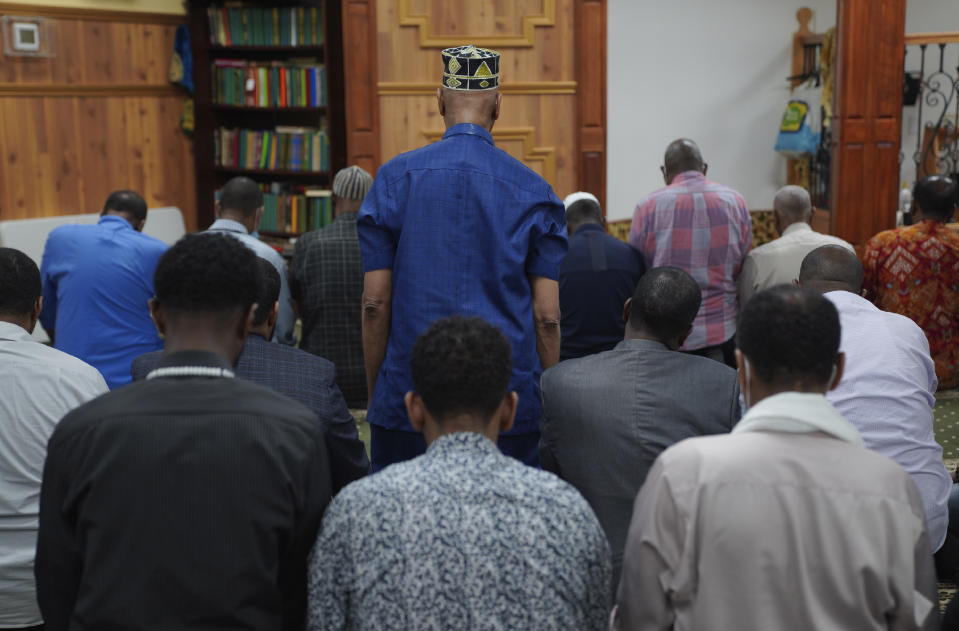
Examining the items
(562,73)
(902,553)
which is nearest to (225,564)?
(902,553)

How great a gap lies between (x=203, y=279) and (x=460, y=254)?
34.2 inches

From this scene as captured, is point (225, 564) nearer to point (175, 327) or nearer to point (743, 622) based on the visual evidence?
point (175, 327)

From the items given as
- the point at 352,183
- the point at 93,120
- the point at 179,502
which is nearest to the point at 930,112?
the point at 352,183

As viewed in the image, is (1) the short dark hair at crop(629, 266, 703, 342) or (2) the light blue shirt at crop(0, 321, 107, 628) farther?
(1) the short dark hair at crop(629, 266, 703, 342)

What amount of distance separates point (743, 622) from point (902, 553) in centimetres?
26

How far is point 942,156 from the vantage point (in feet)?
25.8

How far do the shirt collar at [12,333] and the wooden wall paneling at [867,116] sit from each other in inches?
185

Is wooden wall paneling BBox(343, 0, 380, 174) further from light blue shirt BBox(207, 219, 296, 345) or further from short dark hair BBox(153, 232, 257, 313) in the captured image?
short dark hair BBox(153, 232, 257, 313)

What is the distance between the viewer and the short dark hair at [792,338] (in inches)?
63.2

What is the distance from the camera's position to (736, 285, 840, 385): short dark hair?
1605 mm

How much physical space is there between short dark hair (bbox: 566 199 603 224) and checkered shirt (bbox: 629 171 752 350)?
264mm

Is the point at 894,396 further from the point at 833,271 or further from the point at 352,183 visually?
the point at 352,183

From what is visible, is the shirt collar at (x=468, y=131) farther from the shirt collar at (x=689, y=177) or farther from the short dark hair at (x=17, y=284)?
the shirt collar at (x=689, y=177)

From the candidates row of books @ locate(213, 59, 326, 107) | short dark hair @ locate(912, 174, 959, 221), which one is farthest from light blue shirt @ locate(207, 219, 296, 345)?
row of books @ locate(213, 59, 326, 107)
